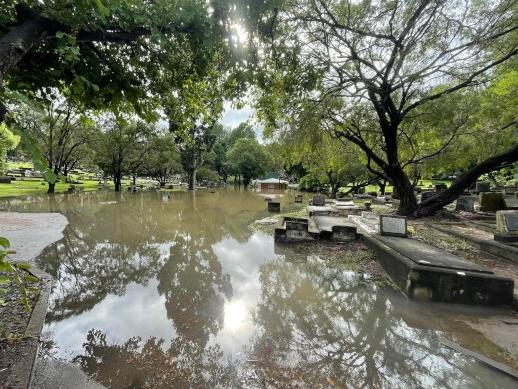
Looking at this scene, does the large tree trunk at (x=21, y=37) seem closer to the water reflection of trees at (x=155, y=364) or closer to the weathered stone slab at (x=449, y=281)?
the water reflection of trees at (x=155, y=364)

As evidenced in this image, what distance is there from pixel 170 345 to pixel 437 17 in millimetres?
11519

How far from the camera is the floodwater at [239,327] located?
3.44 m

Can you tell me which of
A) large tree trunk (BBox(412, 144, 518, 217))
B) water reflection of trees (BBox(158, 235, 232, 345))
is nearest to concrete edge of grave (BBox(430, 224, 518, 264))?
large tree trunk (BBox(412, 144, 518, 217))

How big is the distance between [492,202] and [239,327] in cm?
1523

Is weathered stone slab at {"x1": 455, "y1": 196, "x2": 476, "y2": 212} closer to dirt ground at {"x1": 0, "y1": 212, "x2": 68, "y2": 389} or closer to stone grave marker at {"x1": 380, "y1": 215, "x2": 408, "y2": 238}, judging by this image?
stone grave marker at {"x1": 380, "y1": 215, "x2": 408, "y2": 238}

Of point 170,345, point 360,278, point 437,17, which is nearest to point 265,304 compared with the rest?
point 170,345

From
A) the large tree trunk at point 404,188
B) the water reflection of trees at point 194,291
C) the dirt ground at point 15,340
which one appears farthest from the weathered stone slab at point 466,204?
the dirt ground at point 15,340

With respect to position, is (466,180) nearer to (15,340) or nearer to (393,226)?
(393,226)

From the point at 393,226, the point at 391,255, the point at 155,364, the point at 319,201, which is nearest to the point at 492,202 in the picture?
the point at 319,201

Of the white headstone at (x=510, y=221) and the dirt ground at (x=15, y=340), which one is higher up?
the white headstone at (x=510, y=221)

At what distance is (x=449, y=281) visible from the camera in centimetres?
519

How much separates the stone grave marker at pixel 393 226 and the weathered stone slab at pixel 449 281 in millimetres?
2304

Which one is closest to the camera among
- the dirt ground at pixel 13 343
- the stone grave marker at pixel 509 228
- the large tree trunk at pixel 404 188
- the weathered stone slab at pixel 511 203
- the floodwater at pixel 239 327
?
the dirt ground at pixel 13 343

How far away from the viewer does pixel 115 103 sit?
4109mm
